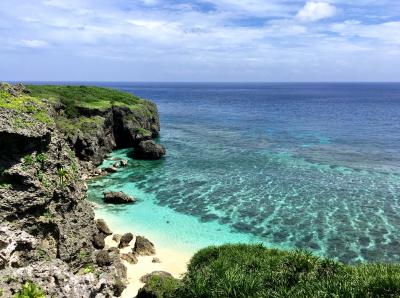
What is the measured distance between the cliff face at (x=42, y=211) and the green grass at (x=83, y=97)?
57.0 metres

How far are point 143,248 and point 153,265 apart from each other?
9.07 feet

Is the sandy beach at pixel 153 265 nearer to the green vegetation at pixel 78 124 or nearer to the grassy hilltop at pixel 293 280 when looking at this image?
the grassy hilltop at pixel 293 280

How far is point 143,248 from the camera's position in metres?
41.1

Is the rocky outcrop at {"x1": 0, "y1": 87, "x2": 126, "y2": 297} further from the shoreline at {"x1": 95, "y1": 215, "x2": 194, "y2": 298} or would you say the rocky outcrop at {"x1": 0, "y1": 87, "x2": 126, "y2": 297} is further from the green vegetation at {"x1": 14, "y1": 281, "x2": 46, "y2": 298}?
the shoreline at {"x1": 95, "y1": 215, "x2": 194, "y2": 298}

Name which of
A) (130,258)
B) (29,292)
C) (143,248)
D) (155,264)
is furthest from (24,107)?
(155,264)

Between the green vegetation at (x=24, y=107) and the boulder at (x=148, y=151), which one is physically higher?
the green vegetation at (x=24, y=107)

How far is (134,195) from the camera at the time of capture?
60.2m

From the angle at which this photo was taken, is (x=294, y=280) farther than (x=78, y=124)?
No

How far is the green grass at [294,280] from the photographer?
17859 millimetres

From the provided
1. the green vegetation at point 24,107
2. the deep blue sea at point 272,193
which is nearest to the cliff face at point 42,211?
the green vegetation at point 24,107

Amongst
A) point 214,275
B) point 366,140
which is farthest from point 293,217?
point 366,140

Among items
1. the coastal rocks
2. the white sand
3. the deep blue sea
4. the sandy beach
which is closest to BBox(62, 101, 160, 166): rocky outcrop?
the deep blue sea

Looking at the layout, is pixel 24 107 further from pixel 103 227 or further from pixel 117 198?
pixel 117 198

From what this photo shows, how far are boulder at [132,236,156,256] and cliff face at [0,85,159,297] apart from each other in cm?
710
